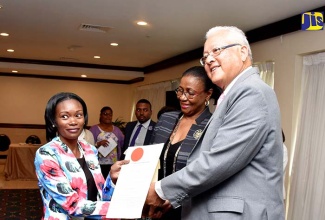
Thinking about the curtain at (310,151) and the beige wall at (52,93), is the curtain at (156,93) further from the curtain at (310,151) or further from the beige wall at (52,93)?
the curtain at (310,151)

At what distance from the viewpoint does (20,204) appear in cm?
671

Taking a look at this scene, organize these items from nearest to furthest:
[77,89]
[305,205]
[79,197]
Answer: [79,197], [305,205], [77,89]

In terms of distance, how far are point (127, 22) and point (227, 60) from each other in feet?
15.3

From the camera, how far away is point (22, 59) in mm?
10680

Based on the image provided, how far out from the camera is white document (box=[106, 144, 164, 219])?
170 centimetres

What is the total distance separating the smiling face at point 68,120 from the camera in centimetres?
202

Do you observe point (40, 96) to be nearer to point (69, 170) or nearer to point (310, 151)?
point (310, 151)

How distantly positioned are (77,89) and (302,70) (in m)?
9.51

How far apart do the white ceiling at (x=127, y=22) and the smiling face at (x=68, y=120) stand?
3137 mm

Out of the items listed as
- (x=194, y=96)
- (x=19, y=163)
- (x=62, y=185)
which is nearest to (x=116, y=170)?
(x=62, y=185)

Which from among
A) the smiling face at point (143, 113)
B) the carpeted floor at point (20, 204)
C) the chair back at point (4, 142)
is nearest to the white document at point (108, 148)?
the smiling face at point (143, 113)

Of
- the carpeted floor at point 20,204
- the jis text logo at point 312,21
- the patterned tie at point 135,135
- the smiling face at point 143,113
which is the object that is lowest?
the carpeted floor at point 20,204

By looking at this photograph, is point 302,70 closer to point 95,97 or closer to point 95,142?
point 95,142

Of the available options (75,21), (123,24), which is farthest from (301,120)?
(75,21)
